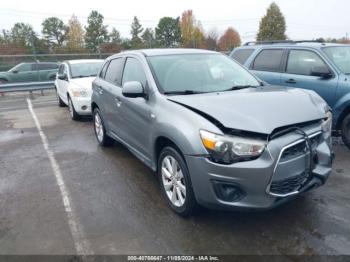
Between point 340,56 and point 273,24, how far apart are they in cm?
4097

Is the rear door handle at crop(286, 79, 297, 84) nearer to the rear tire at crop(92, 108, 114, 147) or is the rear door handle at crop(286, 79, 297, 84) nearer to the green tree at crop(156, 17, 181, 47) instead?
the rear tire at crop(92, 108, 114, 147)

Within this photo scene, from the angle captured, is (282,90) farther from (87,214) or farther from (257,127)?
(87,214)

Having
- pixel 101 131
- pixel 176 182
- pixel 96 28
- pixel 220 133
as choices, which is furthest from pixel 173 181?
pixel 96 28

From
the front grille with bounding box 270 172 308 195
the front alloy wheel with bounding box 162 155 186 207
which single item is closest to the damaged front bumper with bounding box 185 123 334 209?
the front grille with bounding box 270 172 308 195

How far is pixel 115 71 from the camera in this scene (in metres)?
5.33

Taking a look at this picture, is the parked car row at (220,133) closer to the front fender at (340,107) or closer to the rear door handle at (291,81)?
the front fender at (340,107)

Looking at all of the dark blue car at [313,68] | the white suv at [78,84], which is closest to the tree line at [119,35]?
the white suv at [78,84]

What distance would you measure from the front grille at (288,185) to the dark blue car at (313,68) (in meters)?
2.89

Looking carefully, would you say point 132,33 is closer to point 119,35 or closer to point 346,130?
point 119,35

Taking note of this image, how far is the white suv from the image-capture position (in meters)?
8.30

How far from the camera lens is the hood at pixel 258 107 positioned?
294 centimetres

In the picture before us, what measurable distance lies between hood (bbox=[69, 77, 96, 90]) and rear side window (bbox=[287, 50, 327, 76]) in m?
4.83

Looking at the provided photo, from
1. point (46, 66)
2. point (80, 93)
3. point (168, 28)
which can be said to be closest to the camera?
point (80, 93)

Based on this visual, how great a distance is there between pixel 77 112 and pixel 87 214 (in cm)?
520
